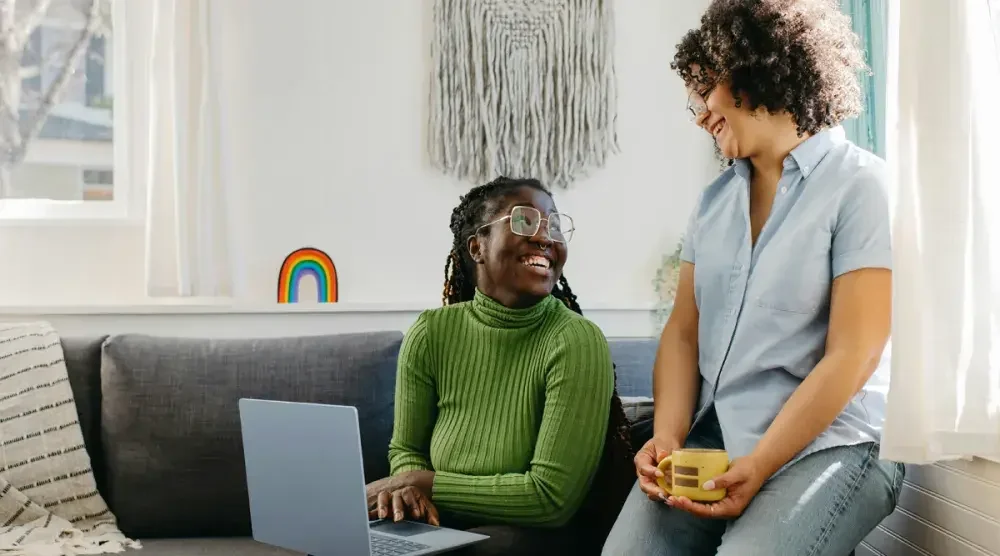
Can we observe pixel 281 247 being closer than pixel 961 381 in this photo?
No

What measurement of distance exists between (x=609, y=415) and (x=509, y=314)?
24 centimetres

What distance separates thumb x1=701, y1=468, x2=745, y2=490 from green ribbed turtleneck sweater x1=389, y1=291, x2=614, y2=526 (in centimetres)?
30

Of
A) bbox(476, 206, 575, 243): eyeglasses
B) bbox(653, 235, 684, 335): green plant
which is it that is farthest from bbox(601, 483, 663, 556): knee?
bbox(653, 235, 684, 335): green plant

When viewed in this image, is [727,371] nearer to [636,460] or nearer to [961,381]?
[636,460]

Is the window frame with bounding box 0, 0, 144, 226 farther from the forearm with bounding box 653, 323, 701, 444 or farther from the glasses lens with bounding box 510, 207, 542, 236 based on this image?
the forearm with bounding box 653, 323, 701, 444

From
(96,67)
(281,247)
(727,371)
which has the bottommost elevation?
(727,371)

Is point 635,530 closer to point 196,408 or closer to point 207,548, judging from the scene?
point 207,548

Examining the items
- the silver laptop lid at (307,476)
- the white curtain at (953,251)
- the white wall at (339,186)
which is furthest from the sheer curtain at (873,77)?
the silver laptop lid at (307,476)

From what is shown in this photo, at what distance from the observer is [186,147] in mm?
2730

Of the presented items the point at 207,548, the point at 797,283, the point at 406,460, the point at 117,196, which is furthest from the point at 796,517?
the point at 117,196

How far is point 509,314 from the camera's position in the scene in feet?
5.72

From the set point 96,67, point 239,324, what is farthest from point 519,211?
point 96,67

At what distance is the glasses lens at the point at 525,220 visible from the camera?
68.6 inches

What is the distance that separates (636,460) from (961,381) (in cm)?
49
